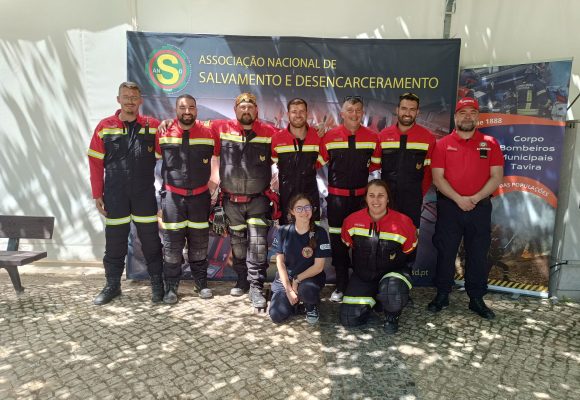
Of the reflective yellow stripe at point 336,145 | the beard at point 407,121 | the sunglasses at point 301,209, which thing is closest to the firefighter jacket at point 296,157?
the reflective yellow stripe at point 336,145

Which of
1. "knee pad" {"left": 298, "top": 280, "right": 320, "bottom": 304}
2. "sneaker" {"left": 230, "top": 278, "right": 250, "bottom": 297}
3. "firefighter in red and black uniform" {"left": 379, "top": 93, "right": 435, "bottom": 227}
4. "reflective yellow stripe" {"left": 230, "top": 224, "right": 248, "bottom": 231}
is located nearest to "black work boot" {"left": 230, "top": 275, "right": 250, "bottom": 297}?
"sneaker" {"left": 230, "top": 278, "right": 250, "bottom": 297}

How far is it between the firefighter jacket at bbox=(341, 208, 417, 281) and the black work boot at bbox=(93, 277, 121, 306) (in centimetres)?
254

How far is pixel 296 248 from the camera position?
3.95 meters

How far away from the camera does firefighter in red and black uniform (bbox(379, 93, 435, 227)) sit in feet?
13.4

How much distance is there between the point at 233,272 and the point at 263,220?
3.58ft

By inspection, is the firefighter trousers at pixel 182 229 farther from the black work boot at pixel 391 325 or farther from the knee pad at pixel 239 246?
the black work boot at pixel 391 325

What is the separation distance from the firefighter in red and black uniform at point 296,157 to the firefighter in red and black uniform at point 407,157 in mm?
729

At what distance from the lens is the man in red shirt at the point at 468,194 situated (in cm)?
399

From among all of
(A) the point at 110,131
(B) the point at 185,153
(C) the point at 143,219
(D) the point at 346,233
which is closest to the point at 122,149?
(A) the point at 110,131

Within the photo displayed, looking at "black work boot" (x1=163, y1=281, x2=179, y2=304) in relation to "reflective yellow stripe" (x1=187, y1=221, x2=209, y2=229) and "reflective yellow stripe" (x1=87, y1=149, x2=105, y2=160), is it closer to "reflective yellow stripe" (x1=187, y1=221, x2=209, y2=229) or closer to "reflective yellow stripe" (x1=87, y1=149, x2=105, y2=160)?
"reflective yellow stripe" (x1=187, y1=221, x2=209, y2=229)

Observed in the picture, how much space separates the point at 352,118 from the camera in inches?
162

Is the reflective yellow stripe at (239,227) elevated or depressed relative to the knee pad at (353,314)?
elevated

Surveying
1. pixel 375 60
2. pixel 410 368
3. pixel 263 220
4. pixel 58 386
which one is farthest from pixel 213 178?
pixel 410 368

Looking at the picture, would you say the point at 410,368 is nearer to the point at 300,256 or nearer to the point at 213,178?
the point at 300,256
